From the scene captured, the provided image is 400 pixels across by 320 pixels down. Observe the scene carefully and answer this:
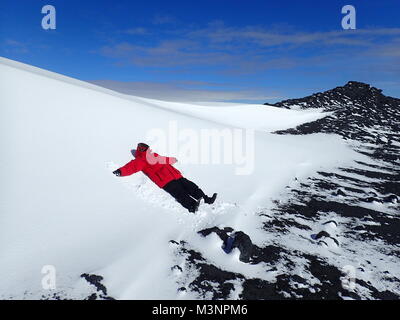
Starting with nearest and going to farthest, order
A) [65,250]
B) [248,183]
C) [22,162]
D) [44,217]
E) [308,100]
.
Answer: [65,250] → [44,217] → [22,162] → [248,183] → [308,100]

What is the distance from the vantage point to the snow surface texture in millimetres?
3783

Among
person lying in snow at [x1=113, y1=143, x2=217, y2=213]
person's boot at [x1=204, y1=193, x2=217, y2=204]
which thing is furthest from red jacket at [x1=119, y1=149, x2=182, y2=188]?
person's boot at [x1=204, y1=193, x2=217, y2=204]

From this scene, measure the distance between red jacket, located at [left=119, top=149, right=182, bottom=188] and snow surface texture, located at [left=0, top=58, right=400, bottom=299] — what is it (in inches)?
8.0

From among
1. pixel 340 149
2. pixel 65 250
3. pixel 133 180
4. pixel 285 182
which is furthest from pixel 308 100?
pixel 65 250

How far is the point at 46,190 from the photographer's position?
4836 millimetres

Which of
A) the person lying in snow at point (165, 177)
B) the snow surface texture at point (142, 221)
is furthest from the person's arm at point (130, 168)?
the snow surface texture at point (142, 221)

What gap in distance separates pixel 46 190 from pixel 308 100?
3422 cm

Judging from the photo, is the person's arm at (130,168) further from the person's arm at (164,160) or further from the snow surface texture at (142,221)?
the person's arm at (164,160)

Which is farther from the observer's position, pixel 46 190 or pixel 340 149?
pixel 340 149

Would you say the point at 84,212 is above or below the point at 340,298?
above

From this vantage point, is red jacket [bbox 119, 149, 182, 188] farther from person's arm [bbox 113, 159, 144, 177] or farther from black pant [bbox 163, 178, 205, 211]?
black pant [bbox 163, 178, 205, 211]

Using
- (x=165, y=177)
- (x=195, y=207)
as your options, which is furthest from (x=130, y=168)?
(x=195, y=207)

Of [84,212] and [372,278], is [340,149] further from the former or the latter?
[84,212]

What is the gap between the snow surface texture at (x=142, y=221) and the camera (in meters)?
3.78
